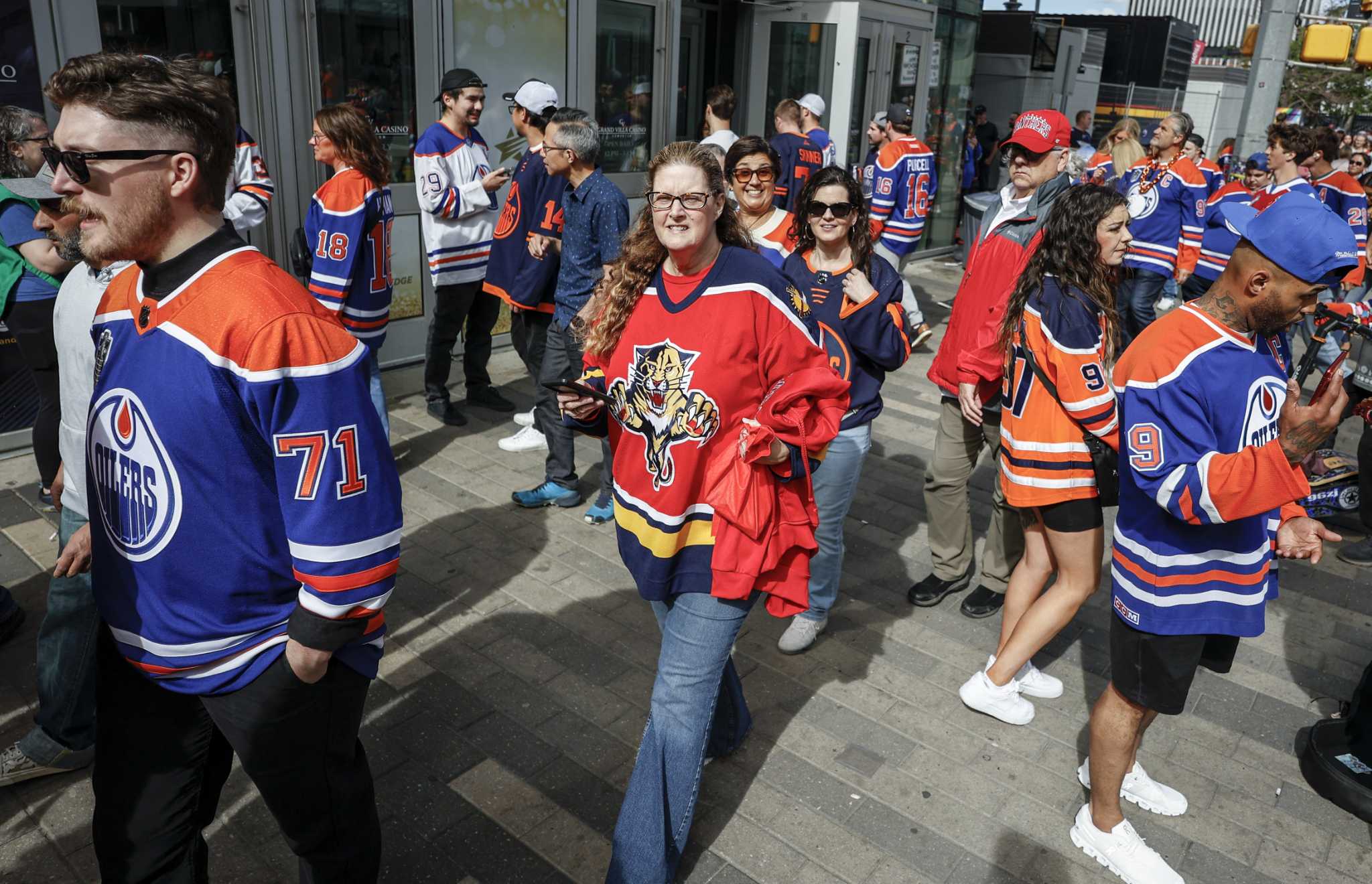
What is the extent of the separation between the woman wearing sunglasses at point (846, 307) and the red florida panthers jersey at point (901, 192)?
5.04m

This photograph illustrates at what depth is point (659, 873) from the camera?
2.76 m

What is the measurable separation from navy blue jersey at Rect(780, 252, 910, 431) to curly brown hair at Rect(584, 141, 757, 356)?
0.92m

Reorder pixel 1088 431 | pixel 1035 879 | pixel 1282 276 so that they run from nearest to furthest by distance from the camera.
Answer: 1. pixel 1282 276
2. pixel 1035 879
3. pixel 1088 431

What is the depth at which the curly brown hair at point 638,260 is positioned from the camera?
287 cm

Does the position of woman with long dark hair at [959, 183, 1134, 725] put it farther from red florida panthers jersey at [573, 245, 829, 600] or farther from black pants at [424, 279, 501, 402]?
black pants at [424, 279, 501, 402]

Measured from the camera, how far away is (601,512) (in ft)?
17.6

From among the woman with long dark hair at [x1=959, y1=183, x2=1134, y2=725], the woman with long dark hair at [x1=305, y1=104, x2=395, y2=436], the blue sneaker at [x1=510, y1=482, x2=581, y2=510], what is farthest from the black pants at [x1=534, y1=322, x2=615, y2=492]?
the woman with long dark hair at [x1=959, y1=183, x2=1134, y2=725]

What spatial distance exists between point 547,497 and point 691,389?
3047 millimetres

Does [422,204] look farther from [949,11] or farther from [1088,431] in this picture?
[949,11]

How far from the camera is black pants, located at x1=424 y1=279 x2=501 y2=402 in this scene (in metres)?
6.62

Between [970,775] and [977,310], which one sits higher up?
[977,310]

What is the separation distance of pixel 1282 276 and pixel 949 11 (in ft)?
37.9

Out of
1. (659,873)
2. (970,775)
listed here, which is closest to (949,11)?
(970,775)

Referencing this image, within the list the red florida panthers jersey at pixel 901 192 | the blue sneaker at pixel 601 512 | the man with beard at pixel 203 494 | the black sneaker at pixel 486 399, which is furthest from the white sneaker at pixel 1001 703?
the red florida panthers jersey at pixel 901 192
